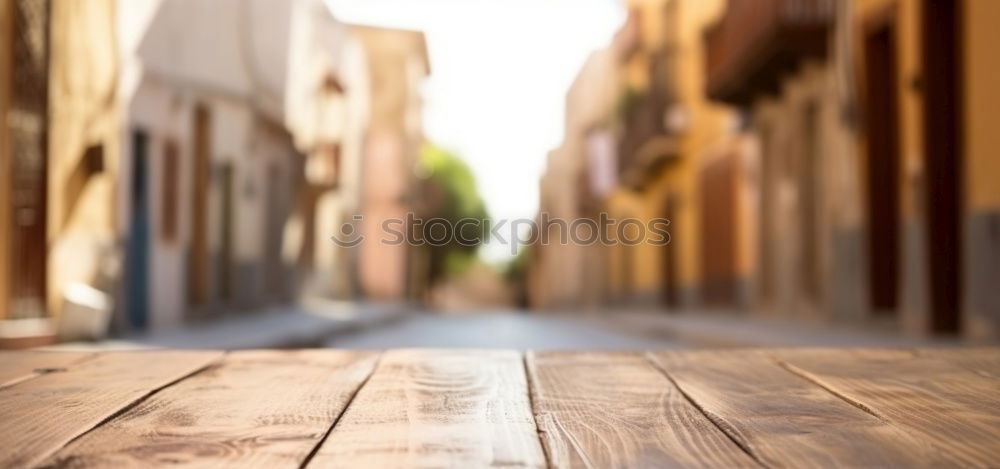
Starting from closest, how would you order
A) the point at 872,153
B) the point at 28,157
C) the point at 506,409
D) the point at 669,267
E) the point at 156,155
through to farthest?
the point at 506,409 → the point at 28,157 → the point at 872,153 → the point at 156,155 → the point at 669,267

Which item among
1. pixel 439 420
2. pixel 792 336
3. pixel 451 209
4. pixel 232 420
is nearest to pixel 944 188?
pixel 792 336

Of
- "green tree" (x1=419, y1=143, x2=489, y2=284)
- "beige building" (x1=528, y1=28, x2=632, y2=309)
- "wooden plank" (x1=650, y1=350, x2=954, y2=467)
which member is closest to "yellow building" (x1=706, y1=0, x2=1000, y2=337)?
"wooden plank" (x1=650, y1=350, x2=954, y2=467)

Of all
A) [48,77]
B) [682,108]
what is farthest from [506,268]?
[48,77]

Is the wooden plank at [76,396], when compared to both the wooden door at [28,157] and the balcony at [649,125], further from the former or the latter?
the balcony at [649,125]

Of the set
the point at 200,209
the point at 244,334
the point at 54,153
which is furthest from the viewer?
the point at 200,209

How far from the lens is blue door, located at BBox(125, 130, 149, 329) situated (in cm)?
1420

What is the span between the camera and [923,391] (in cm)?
271

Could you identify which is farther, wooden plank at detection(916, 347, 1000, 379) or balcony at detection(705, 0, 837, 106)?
balcony at detection(705, 0, 837, 106)

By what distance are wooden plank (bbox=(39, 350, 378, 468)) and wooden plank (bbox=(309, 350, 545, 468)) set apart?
56 mm

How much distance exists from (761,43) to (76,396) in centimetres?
Result: 1489

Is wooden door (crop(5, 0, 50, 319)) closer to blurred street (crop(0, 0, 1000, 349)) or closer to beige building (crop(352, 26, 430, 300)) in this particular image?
blurred street (crop(0, 0, 1000, 349))

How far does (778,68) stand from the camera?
57.7ft

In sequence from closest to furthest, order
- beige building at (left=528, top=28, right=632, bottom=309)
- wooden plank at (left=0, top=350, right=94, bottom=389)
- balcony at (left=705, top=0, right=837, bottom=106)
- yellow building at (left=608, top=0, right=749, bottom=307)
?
wooden plank at (left=0, top=350, right=94, bottom=389), balcony at (left=705, top=0, right=837, bottom=106), yellow building at (left=608, top=0, right=749, bottom=307), beige building at (left=528, top=28, right=632, bottom=309)

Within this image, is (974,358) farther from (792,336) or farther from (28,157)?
(28,157)
